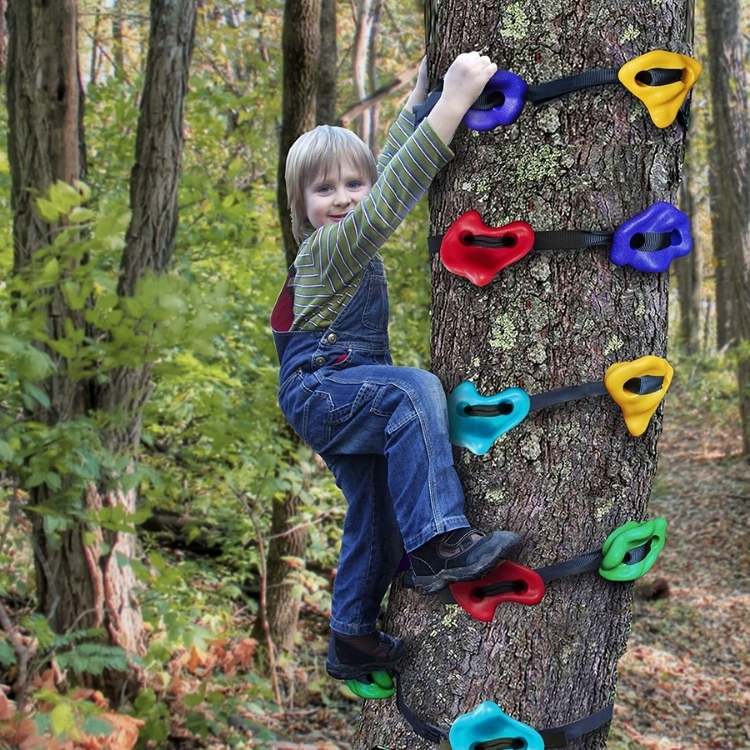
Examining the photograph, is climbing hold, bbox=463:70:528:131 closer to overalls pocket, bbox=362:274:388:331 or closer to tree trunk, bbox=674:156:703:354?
overalls pocket, bbox=362:274:388:331

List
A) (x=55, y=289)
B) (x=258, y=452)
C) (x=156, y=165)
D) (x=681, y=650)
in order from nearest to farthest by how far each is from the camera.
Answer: (x=55, y=289), (x=156, y=165), (x=258, y=452), (x=681, y=650)

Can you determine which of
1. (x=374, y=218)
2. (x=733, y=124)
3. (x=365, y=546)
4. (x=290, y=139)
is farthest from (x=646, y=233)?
(x=733, y=124)

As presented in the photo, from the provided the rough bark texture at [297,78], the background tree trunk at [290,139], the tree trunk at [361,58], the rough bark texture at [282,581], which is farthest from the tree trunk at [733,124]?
the rough bark texture at [297,78]

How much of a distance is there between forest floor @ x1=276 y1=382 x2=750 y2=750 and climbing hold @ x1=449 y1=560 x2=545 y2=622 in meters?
3.24

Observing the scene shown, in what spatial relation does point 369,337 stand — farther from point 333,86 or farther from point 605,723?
point 333,86

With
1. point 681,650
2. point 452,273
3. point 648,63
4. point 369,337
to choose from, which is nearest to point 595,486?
point 452,273

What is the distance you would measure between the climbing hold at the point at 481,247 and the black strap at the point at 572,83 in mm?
237

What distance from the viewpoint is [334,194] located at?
2014 mm

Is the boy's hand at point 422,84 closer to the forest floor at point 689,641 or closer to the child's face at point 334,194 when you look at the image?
the child's face at point 334,194

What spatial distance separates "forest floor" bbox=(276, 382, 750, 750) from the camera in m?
5.55

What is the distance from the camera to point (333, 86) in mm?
5719

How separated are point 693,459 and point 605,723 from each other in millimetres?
11963

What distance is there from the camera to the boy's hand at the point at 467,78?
1.54 metres

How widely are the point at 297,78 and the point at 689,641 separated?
5495 millimetres
